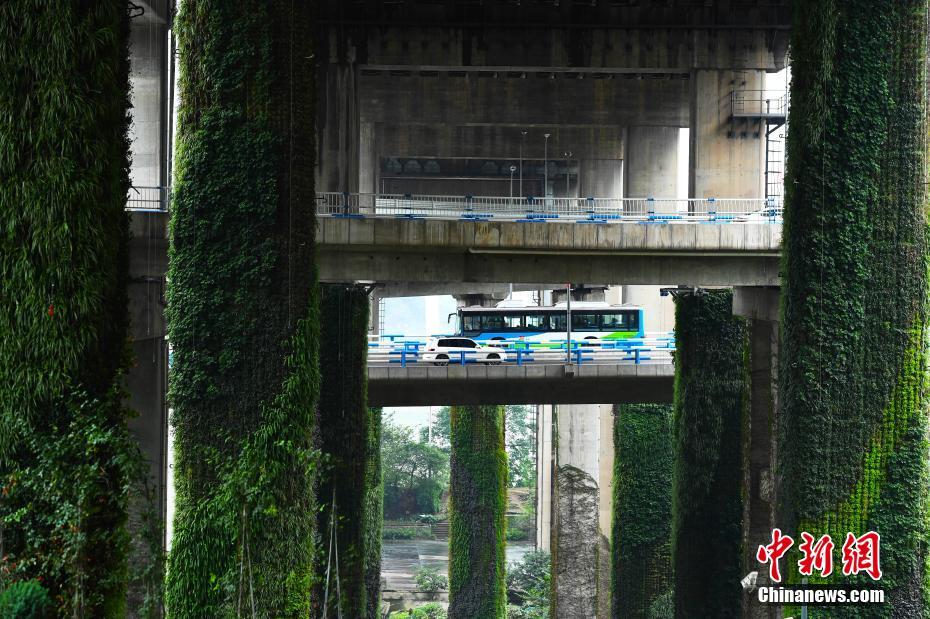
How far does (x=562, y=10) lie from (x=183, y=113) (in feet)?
47.1

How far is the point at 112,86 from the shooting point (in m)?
13.2

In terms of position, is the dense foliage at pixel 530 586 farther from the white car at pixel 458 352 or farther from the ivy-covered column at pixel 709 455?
the ivy-covered column at pixel 709 455

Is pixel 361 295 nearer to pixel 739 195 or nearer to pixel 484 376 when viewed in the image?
pixel 484 376

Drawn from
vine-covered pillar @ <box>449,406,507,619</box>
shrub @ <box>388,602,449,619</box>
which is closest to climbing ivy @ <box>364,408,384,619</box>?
vine-covered pillar @ <box>449,406,507,619</box>

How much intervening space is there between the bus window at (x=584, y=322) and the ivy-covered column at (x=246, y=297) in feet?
70.2

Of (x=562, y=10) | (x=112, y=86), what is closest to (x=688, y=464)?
(x=562, y=10)

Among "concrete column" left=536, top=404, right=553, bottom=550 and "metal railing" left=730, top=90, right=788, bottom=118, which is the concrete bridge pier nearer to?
"concrete column" left=536, top=404, right=553, bottom=550

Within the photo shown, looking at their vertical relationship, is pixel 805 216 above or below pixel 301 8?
below

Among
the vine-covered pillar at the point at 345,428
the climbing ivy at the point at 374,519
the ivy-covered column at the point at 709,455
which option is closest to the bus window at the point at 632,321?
the climbing ivy at the point at 374,519

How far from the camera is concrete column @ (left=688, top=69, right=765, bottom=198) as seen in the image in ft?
92.0

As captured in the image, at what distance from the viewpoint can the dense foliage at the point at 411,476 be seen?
7450cm

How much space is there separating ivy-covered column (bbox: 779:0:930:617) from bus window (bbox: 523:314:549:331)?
20.4m

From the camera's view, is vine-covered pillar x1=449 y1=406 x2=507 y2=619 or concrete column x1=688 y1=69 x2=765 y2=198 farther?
vine-covered pillar x1=449 y1=406 x2=507 y2=619

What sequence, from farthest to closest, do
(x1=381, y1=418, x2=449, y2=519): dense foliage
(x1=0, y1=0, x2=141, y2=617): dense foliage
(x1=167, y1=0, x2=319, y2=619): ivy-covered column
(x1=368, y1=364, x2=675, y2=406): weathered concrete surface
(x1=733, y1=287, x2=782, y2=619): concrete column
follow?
(x1=381, y1=418, x2=449, y2=519): dense foliage → (x1=368, y1=364, x2=675, y2=406): weathered concrete surface → (x1=733, y1=287, x2=782, y2=619): concrete column → (x1=167, y1=0, x2=319, y2=619): ivy-covered column → (x1=0, y1=0, x2=141, y2=617): dense foliage
